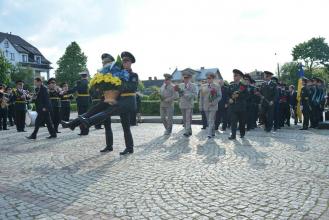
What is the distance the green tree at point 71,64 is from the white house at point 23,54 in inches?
366

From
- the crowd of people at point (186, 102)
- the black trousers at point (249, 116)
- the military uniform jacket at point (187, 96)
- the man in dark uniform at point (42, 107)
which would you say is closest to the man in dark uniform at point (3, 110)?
the crowd of people at point (186, 102)

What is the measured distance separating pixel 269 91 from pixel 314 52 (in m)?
A: 78.0

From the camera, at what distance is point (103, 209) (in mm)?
4348

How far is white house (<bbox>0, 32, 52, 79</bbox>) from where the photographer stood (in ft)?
261

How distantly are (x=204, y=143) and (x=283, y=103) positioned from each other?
23.3ft

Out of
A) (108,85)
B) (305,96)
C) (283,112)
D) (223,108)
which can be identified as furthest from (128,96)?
(283,112)

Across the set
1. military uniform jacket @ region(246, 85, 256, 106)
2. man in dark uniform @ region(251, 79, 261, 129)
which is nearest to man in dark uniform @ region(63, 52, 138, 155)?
military uniform jacket @ region(246, 85, 256, 106)

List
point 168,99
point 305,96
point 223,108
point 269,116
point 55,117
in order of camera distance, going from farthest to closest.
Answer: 1. point 223,108
2. point 305,96
3. point 55,117
4. point 269,116
5. point 168,99

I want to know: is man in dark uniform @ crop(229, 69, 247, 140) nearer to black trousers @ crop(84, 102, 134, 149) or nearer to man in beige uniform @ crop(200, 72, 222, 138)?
man in beige uniform @ crop(200, 72, 222, 138)

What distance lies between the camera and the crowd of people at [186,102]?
830 cm

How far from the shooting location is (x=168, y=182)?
219 inches

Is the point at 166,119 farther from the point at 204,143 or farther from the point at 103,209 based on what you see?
the point at 103,209

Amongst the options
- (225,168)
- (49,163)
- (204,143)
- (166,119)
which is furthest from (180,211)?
(166,119)

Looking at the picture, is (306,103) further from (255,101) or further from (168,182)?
(168,182)
